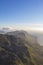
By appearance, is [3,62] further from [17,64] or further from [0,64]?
[17,64]

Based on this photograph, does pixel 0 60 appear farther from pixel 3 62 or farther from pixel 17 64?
pixel 17 64

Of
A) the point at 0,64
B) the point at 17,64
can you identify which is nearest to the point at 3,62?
the point at 0,64

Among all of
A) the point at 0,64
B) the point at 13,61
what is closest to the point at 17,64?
the point at 13,61

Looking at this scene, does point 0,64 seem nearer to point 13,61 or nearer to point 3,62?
point 3,62

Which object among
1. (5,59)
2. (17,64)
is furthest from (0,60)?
(17,64)

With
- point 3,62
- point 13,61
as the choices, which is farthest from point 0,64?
point 13,61
